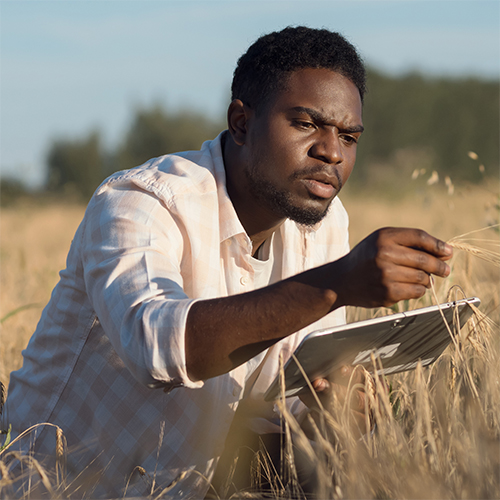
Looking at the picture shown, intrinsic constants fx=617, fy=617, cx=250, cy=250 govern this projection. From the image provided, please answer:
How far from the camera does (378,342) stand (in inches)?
63.8

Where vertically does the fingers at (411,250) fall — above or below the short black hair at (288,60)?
below

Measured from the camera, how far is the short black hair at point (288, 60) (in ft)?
6.37

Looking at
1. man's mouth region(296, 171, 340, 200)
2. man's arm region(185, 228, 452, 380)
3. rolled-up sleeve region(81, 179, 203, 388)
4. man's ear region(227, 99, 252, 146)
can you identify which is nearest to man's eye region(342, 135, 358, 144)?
man's mouth region(296, 171, 340, 200)

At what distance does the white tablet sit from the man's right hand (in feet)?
0.47

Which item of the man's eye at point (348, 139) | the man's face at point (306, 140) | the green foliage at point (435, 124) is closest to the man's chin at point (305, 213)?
the man's face at point (306, 140)

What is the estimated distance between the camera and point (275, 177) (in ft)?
6.32

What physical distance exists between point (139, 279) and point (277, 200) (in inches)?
25.2

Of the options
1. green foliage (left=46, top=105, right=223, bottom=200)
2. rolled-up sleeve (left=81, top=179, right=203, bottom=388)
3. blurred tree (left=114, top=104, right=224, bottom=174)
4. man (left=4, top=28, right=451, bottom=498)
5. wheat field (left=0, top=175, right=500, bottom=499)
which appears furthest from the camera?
blurred tree (left=114, top=104, right=224, bottom=174)

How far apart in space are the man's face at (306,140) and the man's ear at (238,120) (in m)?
0.12

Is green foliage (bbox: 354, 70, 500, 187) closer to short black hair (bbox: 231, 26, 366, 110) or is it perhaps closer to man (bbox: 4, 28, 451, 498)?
short black hair (bbox: 231, 26, 366, 110)

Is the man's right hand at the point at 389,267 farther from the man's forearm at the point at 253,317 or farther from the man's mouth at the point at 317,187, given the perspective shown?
the man's mouth at the point at 317,187

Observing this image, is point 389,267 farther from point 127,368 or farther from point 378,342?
point 127,368

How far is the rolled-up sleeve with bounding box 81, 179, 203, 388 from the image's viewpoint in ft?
4.45

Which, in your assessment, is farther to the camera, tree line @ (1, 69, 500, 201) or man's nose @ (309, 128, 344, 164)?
tree line @ (1, 69, 500, 201)
